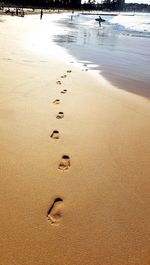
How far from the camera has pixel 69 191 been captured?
2.61 meters

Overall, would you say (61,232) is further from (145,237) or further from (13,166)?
(13,166)

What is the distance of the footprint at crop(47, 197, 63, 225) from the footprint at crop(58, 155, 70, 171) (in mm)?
520

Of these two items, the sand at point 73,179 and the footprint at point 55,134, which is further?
the footprint at point 55,134

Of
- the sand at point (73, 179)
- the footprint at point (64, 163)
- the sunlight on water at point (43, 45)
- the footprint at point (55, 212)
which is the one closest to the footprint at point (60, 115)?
the sand at point (73, 179)

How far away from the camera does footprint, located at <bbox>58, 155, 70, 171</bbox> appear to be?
2.98 m

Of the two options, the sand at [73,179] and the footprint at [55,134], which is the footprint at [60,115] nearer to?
the sand at [73,179]

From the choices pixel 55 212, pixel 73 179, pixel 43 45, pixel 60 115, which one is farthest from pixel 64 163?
pixel 43 45

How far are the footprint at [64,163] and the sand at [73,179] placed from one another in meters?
0.01

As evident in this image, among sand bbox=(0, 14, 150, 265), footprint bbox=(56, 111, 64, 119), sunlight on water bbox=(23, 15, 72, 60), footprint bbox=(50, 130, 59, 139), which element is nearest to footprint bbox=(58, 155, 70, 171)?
sand bbox=(0, 14, 150, 265)

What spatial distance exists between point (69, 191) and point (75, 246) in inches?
24.6

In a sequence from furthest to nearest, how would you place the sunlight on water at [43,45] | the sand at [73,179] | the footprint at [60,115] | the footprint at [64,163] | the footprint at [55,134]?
1. the sunlight on water at [43,45]
2. the footprint at [60,115]
3. the footprint at [55,134]
4. the footprint at [64,163]
5. the sand at [73,179]

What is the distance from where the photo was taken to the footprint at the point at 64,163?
2977 mm

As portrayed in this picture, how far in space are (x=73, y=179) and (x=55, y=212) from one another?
1.66ft

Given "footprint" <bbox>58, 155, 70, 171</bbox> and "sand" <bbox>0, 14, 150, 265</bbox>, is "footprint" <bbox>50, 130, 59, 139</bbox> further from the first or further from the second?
"footprint" <bbox>58, 155, 70, 171</bbox>
